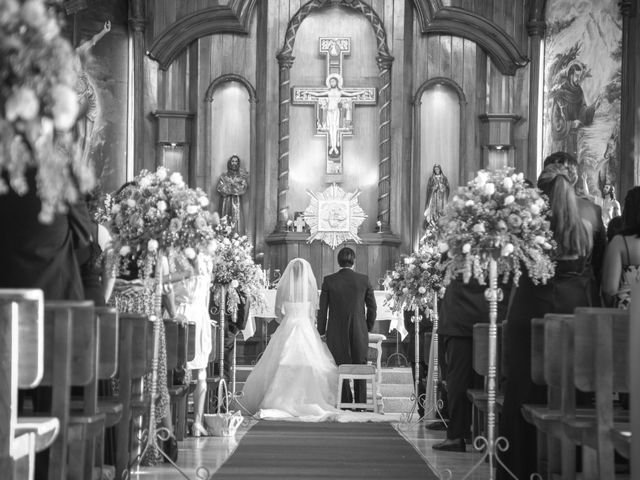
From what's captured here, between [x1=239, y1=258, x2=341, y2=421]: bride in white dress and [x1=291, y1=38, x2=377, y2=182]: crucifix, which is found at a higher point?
[x1=291, y1=38, x2=377, y2=182]: crucifix

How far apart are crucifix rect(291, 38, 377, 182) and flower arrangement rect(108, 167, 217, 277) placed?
12.2m

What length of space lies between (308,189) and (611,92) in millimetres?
5135

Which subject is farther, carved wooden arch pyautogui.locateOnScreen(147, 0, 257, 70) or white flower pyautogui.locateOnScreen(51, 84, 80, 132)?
carved wooden arch pyautogui.locateOnScreen(147, 0, 257, 70)

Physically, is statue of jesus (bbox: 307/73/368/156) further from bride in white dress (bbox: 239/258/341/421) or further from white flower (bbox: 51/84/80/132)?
white flower (bbox: 51/84/80/132)

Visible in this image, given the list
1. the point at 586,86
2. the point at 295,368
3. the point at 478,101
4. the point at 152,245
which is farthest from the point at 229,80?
the point at 152,245

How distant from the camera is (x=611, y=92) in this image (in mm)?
18188

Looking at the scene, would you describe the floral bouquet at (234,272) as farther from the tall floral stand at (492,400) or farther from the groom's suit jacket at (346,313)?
the tall floral stand at (492,400)

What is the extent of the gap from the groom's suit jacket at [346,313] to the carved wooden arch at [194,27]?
295 inches

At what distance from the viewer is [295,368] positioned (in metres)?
13.2

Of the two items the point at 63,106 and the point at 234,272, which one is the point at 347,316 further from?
the point at 63,106

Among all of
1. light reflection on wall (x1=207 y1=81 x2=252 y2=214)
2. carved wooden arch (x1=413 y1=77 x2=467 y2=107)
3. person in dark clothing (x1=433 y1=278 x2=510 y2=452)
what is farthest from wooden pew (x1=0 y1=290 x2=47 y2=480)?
carved wooden arch (x1=413 y1=77 x2=467 y2=107)

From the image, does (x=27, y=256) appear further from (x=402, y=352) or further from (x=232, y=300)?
(x=402, y=352)

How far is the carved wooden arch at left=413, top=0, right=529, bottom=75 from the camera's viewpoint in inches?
757

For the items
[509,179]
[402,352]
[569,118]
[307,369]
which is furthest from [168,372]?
[569,118]
